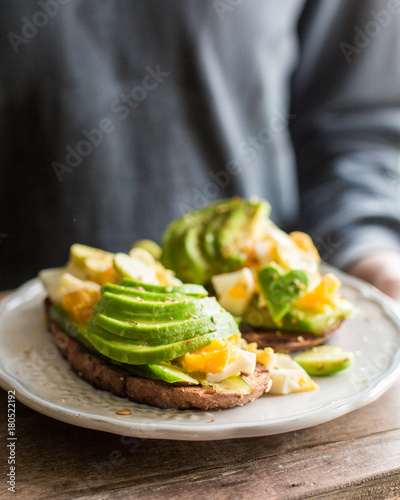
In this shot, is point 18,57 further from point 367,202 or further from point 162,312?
point 367,202

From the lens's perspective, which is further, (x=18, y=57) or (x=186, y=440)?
(x=18, y=57)

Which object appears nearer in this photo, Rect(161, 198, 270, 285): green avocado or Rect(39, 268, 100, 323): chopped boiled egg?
Rect(39, 268, 100, 323): chopped boiled egg

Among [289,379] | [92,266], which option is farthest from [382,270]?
[92,266]

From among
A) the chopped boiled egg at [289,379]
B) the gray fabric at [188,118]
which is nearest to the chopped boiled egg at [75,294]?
the chopped boiled egg at [289,379]

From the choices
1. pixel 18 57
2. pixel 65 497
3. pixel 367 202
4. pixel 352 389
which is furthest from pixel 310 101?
pixel 65 497
